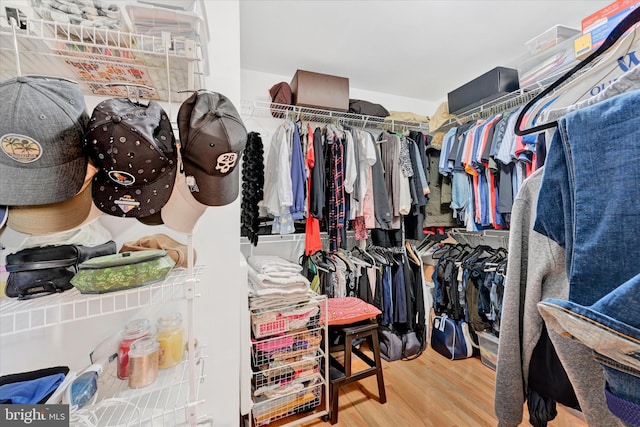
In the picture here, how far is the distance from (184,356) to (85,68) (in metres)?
0.99

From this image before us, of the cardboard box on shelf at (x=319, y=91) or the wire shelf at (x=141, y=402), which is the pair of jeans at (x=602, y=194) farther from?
the cardboard box on shelf at (x=319, y=91)

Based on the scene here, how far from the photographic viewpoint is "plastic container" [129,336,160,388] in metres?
0.77

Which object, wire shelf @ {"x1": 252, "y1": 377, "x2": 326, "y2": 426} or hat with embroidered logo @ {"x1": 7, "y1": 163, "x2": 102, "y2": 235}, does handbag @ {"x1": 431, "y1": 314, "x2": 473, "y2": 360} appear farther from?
hat with embroidered logo @ {"x1": 7, "y1": 163, "x2": 102, "y2": 235}

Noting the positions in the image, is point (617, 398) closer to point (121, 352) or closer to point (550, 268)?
point (550, 268)

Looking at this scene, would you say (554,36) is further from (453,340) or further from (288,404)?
(288,404)

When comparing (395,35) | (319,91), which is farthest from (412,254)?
(395,35)

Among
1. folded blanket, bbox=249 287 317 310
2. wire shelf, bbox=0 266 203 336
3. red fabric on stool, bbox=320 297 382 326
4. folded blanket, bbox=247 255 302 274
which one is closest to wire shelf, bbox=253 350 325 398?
red fabric on stool, bbox=320 297 382 326

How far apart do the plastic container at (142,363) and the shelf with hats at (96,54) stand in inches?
29.6

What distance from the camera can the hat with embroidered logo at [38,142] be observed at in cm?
48

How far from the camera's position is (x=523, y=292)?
0.65m

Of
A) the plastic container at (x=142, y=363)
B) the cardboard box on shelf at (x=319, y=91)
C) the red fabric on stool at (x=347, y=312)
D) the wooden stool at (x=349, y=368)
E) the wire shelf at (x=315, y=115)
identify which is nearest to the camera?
the plastic container at (x=142, y=363)

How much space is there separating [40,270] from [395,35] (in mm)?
2222

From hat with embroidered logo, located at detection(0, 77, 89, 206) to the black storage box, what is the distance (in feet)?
8.02

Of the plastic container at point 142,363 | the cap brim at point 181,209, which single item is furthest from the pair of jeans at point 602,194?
the plastic container at point 142,363
